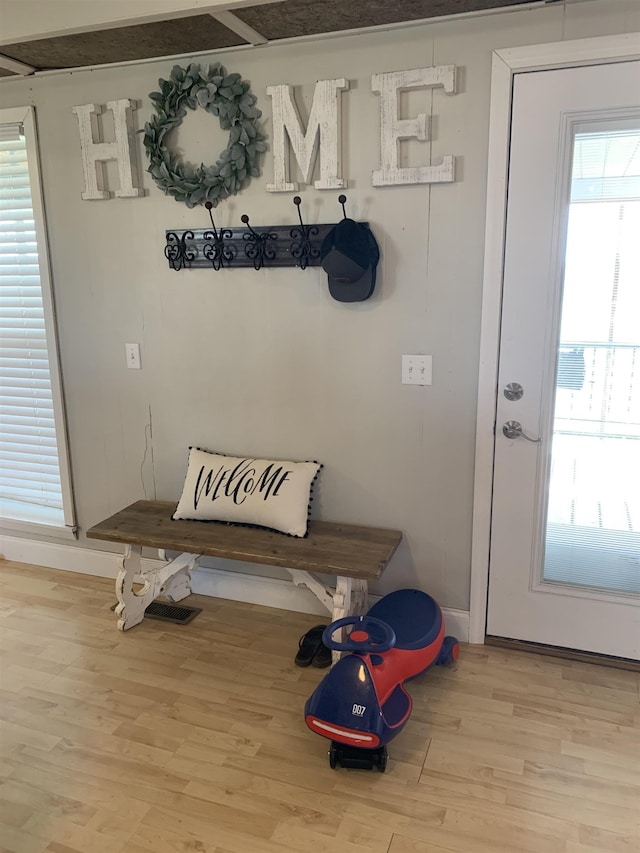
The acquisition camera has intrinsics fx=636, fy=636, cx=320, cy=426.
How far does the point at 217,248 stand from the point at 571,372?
4.69 ft

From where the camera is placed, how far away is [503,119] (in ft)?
6.94

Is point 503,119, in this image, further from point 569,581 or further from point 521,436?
point 569,581

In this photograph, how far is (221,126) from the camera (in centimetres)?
244

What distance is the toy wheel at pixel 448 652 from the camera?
7.60 ft

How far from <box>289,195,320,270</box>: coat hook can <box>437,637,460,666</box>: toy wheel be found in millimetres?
1514

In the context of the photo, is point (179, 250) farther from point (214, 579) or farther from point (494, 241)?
point (214, 579)

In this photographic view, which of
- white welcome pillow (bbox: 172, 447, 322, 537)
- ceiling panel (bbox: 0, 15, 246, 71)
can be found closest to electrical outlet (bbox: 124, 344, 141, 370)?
white welcome pillow (bbox: 172, 447, 322, 537)

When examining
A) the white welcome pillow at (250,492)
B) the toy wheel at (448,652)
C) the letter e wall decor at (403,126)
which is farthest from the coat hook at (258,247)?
the toy wheel at (448,652)

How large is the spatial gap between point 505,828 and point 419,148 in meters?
2.11

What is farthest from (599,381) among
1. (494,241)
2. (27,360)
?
(27,360)

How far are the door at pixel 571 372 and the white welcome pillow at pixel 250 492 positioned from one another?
744 millimetres

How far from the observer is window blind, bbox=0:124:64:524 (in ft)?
9.55

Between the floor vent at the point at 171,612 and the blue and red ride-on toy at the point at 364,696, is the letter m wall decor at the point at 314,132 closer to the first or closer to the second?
the blue and red ride-on toy at the point at 364,696

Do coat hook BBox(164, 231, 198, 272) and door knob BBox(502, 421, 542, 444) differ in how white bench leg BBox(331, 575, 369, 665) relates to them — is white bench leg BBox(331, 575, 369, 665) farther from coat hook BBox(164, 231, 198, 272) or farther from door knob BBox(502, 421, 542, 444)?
coat hook BBox(164, 231, 198, 272)
